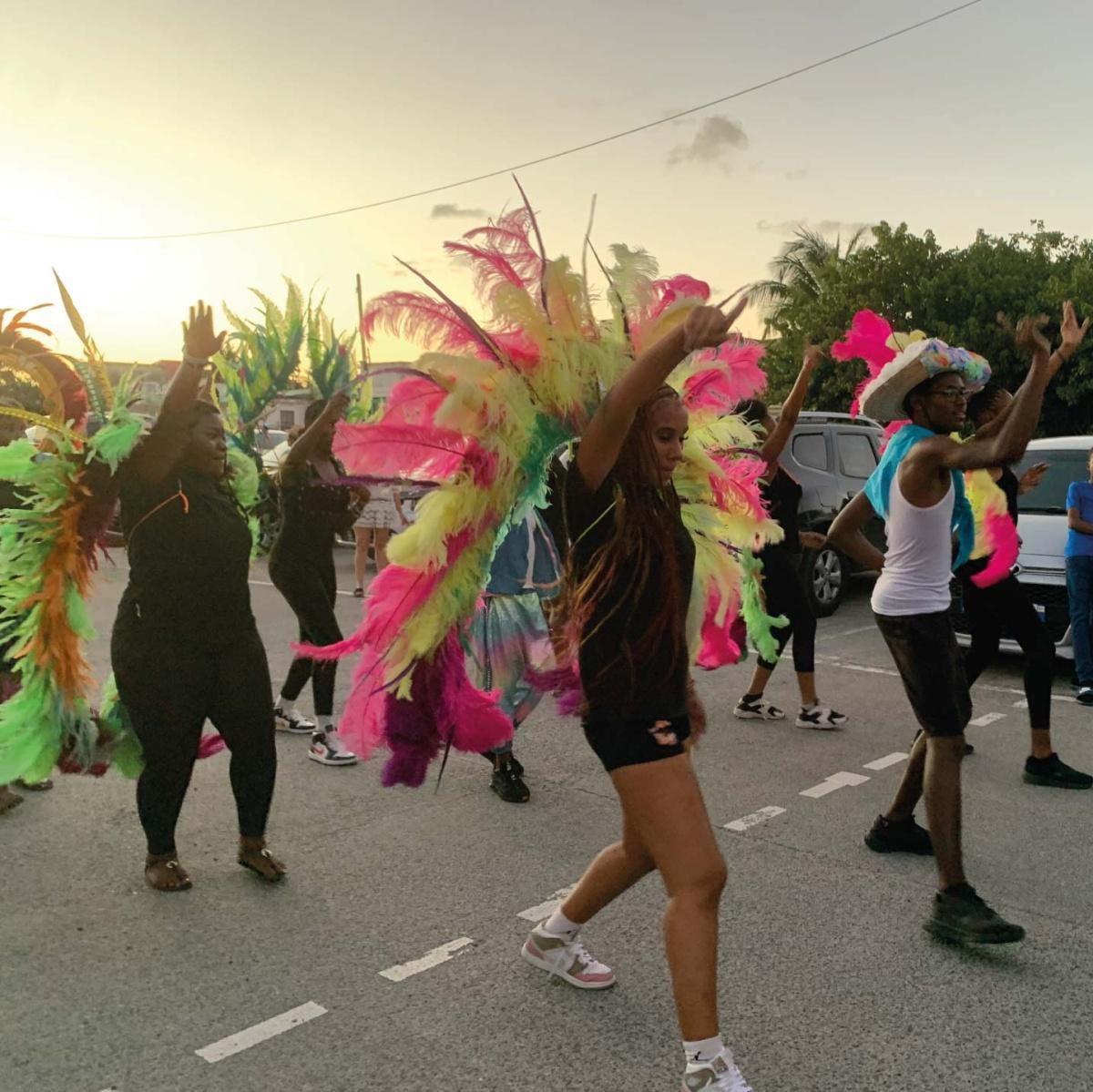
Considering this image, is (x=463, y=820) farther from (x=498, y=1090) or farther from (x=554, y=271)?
(x=554, y=271)

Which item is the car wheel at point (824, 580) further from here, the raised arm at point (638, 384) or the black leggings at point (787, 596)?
the raised arm at point (638, 384)

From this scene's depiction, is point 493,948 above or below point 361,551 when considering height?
below

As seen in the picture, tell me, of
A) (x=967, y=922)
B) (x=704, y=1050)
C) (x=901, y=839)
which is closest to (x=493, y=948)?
(x=704, y=1050)

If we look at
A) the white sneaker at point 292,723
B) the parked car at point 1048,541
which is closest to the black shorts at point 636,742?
the white sneaker at point 292,723

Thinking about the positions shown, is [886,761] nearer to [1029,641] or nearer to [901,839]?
[1029,641]

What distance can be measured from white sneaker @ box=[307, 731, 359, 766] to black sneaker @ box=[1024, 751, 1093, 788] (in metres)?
3.41

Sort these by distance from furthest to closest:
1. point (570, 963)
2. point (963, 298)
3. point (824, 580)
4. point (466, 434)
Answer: point (963, 298)
point (824, 580)
point (570, 963)
point (466, 434)

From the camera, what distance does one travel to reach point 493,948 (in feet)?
11.6

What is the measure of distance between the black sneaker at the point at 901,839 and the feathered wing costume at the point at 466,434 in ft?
6.68

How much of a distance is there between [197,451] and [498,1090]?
2.43 meters

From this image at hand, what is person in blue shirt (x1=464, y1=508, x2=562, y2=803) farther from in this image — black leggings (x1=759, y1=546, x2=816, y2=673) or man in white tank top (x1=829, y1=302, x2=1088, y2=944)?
black leggings (x1=759, y1=546, x2=816, y2=673)

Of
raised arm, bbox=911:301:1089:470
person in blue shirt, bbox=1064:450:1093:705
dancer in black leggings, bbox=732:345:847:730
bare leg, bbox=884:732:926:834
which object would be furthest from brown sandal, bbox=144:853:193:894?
person in blue shirt, bbox=1064:450:1093:705

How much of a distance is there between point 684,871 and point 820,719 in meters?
4.07

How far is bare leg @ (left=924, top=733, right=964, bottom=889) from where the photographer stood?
3602 mm
